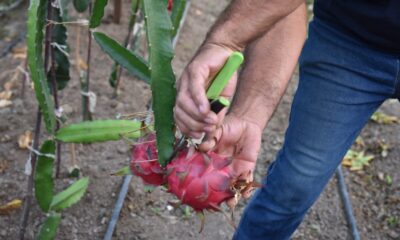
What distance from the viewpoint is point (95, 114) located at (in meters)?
2.42

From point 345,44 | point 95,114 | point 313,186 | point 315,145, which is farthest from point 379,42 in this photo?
point 95,114

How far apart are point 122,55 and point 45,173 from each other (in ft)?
1.31

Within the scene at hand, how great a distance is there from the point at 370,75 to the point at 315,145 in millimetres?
231

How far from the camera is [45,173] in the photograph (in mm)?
1527

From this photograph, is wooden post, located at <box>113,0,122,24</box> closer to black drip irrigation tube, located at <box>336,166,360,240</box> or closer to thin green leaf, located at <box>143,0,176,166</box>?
black drip irrigation tube, located at <box>336,166,360,240</box>

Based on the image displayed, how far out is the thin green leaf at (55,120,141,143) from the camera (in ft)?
5.04

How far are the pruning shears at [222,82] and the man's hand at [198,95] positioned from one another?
0.04 ft

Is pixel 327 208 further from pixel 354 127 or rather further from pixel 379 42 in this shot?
pixel 379 42

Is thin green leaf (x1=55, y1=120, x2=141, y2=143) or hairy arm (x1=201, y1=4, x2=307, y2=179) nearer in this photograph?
hairy arm (x1=201, y1=4, x2=307, y2=179)

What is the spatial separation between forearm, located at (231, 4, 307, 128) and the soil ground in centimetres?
74

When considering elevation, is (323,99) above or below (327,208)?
above

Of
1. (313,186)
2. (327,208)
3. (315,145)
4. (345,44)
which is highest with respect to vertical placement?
(345,44)

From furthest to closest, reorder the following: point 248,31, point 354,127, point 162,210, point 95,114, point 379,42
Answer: point 95,114
point 162,210
point 354,127
point 379,42
point 248,31

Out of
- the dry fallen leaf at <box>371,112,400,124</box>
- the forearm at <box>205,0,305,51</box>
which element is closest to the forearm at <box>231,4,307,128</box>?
the forearm at <box>205,0,305,51</box>
